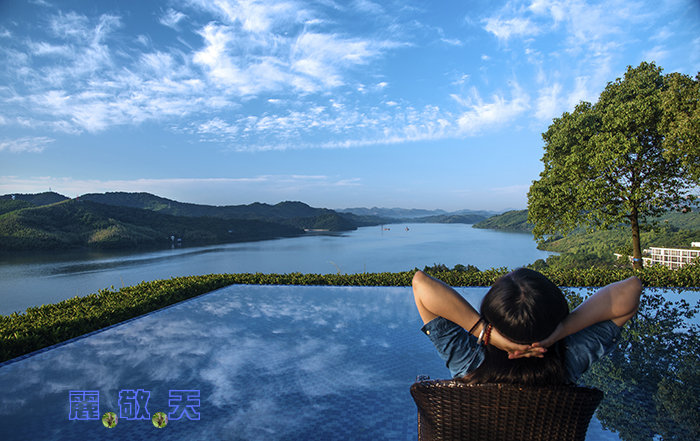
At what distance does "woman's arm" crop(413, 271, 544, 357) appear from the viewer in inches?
26.3

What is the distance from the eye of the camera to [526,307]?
2.02 feet

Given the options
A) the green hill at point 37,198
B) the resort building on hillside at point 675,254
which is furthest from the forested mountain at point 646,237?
the green hill at point 37,198

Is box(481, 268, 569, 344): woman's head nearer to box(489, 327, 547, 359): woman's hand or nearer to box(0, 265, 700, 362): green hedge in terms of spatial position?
box(489, 327, 547, 359): woman's hand

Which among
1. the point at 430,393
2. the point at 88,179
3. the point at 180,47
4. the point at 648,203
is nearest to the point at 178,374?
the point at 430,393

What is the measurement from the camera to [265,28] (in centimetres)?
1125

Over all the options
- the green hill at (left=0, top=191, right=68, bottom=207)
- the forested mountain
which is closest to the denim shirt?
the forested mountain

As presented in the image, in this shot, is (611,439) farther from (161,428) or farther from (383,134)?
(383,134)

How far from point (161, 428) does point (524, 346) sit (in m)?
2.02

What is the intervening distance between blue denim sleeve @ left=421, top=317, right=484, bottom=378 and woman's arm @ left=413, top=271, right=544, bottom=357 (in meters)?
0.07

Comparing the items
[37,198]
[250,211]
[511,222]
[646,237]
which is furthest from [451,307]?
[250,211]

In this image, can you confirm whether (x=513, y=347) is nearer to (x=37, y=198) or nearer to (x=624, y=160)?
(x=624, y=160)

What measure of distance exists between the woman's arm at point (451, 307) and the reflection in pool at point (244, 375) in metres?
1.43

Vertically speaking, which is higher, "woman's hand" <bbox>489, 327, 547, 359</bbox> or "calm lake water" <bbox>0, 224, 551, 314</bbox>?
"woman's hand" <bbox>489, 327, 547, 359</bbox>

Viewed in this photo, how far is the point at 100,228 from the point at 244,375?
32.3 metres
